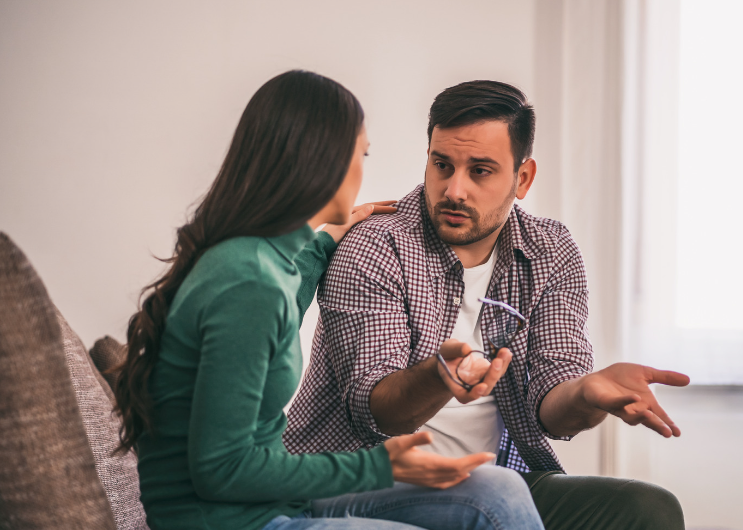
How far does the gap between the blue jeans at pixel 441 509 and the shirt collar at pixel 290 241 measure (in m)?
0.38

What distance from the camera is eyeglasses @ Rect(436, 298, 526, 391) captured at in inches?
41.5

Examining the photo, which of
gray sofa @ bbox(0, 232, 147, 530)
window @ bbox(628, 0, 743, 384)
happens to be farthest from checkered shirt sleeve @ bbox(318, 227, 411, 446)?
window @ bbox(628, 0, 743, 384)

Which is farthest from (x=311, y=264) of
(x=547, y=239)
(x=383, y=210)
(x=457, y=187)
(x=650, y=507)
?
(x=650, y=507)

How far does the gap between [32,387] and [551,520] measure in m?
1.09

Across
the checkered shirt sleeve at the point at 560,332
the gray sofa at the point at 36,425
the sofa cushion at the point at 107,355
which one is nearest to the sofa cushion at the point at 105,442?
the sofa cushion at the point at 107,355

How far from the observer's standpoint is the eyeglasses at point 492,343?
1055mm

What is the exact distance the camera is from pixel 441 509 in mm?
923

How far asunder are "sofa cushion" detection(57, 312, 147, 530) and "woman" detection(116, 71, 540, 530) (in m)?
0.32

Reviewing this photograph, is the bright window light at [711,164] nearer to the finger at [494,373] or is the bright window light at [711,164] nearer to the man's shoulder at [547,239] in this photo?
the man's shoulder at [547,239]

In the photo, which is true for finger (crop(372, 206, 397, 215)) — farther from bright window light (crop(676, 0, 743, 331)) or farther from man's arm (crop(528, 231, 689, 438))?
bright window light (crop(676, 0, 743, 331))

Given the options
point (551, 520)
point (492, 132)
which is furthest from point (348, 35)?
point (551, 520)

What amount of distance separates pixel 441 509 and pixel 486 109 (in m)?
0.99

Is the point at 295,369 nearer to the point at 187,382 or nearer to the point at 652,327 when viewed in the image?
the point at 187,382

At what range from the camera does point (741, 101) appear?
2385mm
